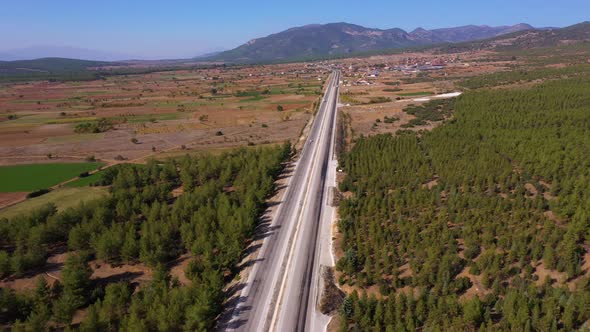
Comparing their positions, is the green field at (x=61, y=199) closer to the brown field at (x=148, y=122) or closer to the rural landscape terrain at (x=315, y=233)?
the rural landscape terrain at (x=315, y=233)

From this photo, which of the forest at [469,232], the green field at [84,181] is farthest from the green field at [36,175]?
the forest at [469,232]

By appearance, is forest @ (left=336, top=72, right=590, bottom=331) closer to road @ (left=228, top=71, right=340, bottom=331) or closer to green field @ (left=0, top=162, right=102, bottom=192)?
road @ (left=228, top=71, right=340, bottom=331)

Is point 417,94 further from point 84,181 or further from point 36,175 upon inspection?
point 36,175

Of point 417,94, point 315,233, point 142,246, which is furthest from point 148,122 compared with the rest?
point 417,94

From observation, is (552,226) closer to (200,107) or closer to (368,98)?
(368,98)

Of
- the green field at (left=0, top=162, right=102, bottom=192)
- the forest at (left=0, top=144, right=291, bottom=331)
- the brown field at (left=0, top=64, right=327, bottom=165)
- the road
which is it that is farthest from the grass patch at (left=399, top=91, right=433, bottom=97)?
the green field at (left=0, top=162, right=102, bottom=192)

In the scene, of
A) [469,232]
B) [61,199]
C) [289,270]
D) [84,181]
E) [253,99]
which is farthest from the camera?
[253,99]
